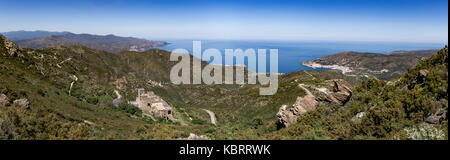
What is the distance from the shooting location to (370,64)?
489 ft

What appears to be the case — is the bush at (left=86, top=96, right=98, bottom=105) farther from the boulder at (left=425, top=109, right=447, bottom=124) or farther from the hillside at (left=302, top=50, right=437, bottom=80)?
the hillside at (left=302, top=50, right=437, bottom=80)

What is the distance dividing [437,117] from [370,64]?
168347mm

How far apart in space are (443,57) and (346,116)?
7.78 metres

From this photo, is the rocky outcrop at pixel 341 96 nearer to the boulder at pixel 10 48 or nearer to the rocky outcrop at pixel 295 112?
the rocky outcrop at pixel 295 112

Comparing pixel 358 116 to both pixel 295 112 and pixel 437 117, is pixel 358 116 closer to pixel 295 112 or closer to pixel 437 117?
pixel 437 117

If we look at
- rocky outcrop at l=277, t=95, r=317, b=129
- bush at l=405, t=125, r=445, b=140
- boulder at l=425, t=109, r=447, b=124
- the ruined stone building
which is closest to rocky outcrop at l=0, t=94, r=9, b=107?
rocky outcrop at l=277, t=95, r=317, b=129

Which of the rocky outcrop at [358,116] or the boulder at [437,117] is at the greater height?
the boulder at [437,117]

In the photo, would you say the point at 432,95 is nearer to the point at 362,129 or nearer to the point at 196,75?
the point at 362,129

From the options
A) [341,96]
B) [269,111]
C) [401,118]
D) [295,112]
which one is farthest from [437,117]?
[269,111]

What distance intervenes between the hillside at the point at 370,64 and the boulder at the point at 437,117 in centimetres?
11807

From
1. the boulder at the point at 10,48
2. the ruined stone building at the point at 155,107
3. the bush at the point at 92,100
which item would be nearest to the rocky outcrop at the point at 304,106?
the ruined stone building at the point at 155,107

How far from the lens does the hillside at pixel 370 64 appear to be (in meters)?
125

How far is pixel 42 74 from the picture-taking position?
1642 inches
